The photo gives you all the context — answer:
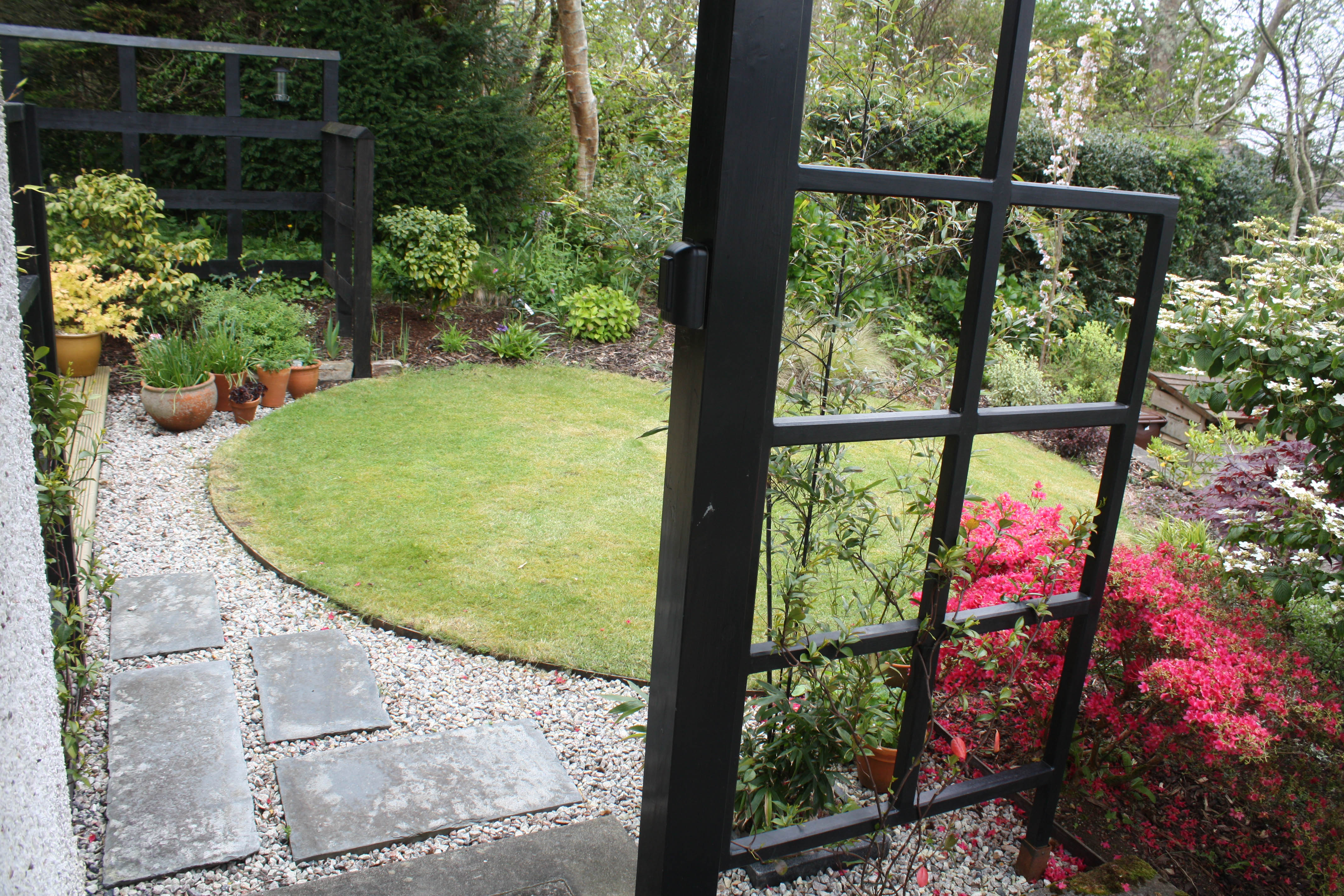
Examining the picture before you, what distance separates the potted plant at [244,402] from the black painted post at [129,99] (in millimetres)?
1982

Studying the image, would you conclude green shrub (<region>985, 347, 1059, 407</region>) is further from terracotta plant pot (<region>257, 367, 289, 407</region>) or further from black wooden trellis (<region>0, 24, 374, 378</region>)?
terracotta plant pot (<region>257, 367, 289, 407</region>)

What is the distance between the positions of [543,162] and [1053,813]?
337 inches

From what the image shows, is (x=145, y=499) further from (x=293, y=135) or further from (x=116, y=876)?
(x=293, y=135)

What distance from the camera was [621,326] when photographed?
7.40m

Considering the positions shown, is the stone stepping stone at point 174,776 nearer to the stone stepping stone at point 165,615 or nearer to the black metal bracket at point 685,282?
the stone stepping stone at point 165,615

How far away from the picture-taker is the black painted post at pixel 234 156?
19.8ft

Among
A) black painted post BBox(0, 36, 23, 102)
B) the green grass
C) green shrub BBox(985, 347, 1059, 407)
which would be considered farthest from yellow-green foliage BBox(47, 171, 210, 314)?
green shrub BBox(985, 347, 1059, 407)

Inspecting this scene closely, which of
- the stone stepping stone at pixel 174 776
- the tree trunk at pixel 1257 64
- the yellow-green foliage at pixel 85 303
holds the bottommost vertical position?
the stone stepping stone at pixel 174 776

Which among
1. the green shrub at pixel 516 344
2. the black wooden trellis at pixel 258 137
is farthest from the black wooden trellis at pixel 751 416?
the green shrub at pixel 516 344

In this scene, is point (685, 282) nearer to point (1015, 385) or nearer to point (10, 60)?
point (1015, 385)

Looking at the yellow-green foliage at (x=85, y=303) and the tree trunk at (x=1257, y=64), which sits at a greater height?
the tree trunk at (x=1257, y=64)

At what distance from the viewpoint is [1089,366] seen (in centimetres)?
668

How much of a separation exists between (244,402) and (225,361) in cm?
28

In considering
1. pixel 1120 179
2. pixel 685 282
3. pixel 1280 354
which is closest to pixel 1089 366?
pixel 1120 179
